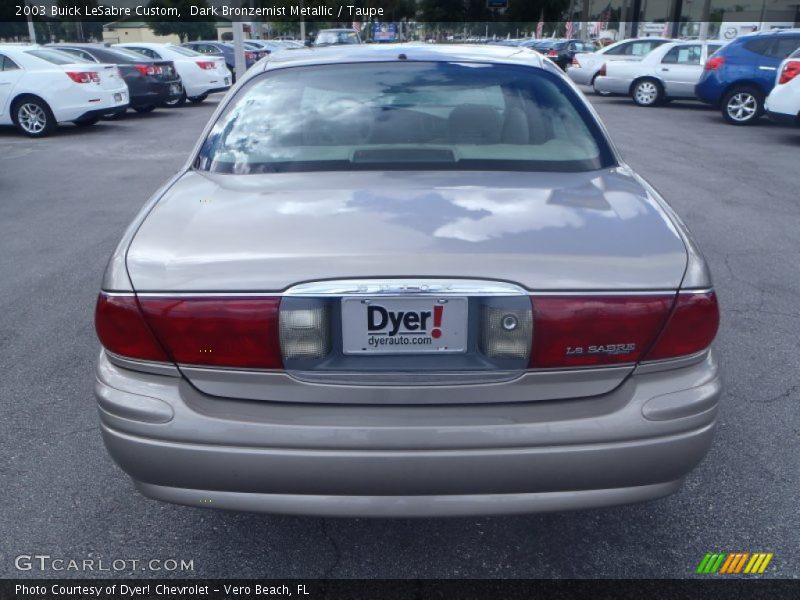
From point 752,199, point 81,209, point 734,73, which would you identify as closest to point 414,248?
point 81,209

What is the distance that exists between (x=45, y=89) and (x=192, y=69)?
5722 mm

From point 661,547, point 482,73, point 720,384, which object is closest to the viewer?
point 720,384

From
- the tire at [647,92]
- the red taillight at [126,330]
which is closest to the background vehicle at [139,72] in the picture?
the tire at [647,92]

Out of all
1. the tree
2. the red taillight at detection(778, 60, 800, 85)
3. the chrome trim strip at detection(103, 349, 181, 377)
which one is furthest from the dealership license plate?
the tree

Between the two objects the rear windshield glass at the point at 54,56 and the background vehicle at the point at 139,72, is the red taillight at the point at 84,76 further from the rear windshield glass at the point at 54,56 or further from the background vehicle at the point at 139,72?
the background vehicle at the point at 139,72

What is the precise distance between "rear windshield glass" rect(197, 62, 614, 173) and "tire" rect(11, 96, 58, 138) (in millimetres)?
10650

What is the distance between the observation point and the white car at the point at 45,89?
39.7ft

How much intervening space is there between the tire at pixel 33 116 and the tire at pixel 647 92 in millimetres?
12649

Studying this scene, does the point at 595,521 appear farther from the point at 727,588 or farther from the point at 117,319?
the point at 117,319

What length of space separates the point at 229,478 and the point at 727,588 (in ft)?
5.30

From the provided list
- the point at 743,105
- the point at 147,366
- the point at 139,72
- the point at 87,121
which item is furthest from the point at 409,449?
the point at 139,72

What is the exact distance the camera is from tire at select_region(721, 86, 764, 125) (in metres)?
14.1

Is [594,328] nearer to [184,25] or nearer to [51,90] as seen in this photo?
[51,90]

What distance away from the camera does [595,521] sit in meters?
2.73
